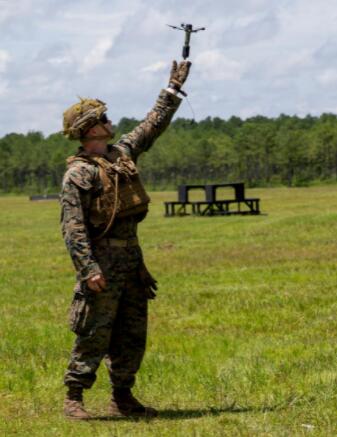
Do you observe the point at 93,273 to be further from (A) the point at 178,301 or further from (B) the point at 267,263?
(B) the point at 267,263

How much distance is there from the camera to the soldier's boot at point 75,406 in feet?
24.4

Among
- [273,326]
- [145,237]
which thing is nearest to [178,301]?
[273,326]

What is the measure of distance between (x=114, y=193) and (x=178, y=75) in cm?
117

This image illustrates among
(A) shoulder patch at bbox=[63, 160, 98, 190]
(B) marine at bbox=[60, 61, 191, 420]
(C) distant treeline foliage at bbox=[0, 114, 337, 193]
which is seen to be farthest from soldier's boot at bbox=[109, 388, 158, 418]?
(C) distant treeline foliage at bbox=[0, 114, 337, 193]

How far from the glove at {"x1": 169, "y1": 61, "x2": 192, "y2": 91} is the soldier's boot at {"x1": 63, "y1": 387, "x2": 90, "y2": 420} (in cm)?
248

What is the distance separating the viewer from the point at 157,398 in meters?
8.54

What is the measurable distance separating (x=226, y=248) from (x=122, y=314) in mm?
17764

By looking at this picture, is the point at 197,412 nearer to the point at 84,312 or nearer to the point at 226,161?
the point at 84,312

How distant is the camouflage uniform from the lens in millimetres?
7152

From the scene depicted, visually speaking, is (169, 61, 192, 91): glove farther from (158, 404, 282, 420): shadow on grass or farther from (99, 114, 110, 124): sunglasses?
(158, 404, 282, 420): shadow on grass

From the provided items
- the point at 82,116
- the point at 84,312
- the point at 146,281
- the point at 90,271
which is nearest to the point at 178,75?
the point at 82,116

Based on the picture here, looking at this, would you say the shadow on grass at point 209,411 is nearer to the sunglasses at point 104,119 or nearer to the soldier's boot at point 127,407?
the soldier's boot at point 127,407

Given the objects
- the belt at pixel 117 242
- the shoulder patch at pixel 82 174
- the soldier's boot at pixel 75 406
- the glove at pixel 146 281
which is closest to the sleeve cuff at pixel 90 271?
the belt at pixel 117 242

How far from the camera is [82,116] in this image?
24.0 ft
